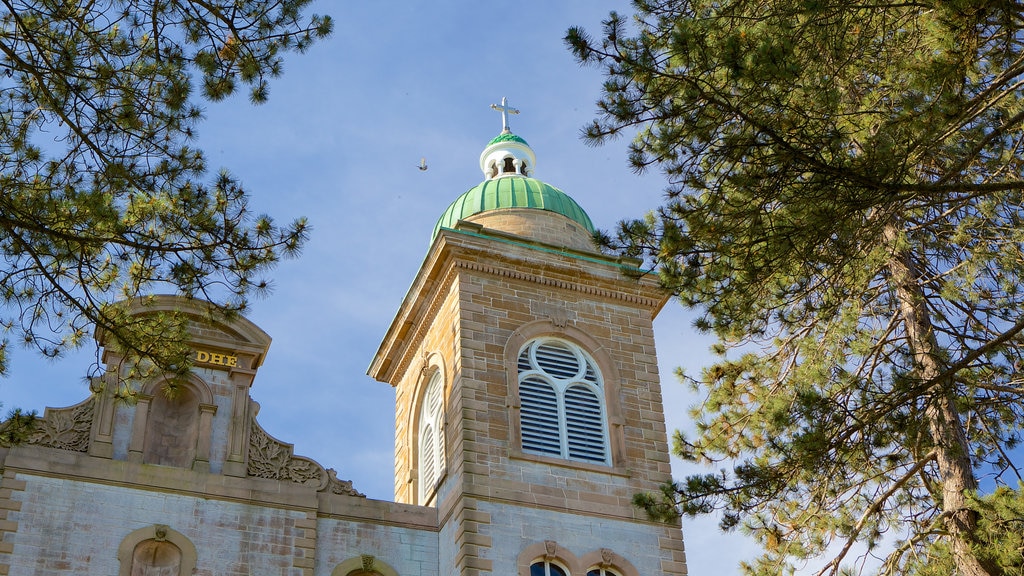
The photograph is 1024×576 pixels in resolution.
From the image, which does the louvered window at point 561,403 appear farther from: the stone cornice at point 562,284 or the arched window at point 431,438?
the arched window at point 431,438

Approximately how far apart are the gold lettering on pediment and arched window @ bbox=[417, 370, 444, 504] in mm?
4224

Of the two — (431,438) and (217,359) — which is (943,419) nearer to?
(431,438)

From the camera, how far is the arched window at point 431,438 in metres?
27.1

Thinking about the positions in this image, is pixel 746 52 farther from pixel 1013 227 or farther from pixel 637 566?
pixel 637 566

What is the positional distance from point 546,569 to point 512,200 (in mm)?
9917

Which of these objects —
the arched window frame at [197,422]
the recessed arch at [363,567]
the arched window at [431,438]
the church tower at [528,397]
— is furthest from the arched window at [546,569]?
the arched window frame at [197,422]

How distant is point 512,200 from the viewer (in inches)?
1226

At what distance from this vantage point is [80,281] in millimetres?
15492

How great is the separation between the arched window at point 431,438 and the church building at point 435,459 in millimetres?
83

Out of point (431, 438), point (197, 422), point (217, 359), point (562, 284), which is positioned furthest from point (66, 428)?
point (562, 284)

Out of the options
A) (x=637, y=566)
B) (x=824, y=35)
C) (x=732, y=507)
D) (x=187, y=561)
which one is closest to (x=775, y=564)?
(x=732, y=507)

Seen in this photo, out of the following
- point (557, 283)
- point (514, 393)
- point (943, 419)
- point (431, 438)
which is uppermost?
point (557, 283)

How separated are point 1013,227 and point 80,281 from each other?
12.3m

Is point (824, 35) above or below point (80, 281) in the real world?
above
